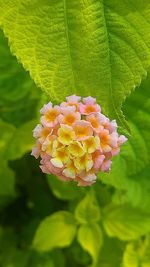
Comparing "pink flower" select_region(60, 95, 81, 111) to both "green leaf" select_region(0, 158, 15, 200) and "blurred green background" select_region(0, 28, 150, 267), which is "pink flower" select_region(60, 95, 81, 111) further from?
"green leaf" select_region(0, 158, 15, 200)

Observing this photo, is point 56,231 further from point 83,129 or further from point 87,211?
point 83,129

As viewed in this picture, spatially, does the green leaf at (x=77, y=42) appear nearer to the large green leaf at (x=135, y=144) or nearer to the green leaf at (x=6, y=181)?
the large green leaf at (x=135, y=144)

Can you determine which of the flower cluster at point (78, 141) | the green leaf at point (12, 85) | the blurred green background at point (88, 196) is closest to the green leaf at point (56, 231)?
the blurred green background at point (88, 196)

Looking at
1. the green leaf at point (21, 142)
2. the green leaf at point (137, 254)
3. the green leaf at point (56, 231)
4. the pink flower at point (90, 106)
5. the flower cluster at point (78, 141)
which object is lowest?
the green leaf at point (137, 254)

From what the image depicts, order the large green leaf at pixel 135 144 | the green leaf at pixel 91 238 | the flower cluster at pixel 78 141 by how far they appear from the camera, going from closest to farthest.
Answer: the flower cluster at pixel 78 141
the large green leaf at pixel 135 144
the green leaf at pixel 91 238

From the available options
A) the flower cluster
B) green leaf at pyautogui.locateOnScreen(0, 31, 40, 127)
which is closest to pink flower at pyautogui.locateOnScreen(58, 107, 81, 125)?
the flower cluster

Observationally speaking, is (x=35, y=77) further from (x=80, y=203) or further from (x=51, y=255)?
(x=51, y=255)
